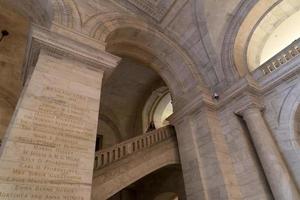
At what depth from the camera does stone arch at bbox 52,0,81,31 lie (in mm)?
5488

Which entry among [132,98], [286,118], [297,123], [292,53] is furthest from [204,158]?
[132,98]

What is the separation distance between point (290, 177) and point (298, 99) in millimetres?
1882

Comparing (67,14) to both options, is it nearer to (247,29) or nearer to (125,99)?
(247,29)

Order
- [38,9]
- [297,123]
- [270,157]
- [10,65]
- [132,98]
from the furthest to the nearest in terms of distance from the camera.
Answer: [132,98] < [10,65] < [38,9] < [297,123] < [270,157]

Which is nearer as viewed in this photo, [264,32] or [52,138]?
[52,138]

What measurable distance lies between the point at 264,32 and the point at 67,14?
623 cm

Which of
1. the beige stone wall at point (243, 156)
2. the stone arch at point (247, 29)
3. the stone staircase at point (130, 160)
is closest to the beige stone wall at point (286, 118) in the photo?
the beige stone wall at point (243, 156)

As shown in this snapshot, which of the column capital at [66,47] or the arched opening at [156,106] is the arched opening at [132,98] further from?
the column capital at [66,47]

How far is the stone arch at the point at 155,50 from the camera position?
24.2ft

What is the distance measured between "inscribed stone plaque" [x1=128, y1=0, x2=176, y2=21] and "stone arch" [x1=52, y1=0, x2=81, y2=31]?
239cm

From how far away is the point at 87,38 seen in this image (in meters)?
5.57

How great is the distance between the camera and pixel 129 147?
610 cm

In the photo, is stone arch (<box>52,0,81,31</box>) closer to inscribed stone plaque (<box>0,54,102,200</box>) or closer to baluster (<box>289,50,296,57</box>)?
inscribed stone plaque (<box>0,54,102,200</box>)

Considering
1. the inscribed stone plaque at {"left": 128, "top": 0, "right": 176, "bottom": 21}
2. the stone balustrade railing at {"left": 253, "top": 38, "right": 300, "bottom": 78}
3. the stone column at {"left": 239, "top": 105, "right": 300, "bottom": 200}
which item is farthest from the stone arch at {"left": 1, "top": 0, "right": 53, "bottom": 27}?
the stone balustrade railing at {"left": 253, "top": 38, "right": 300, "bottom": 78}
